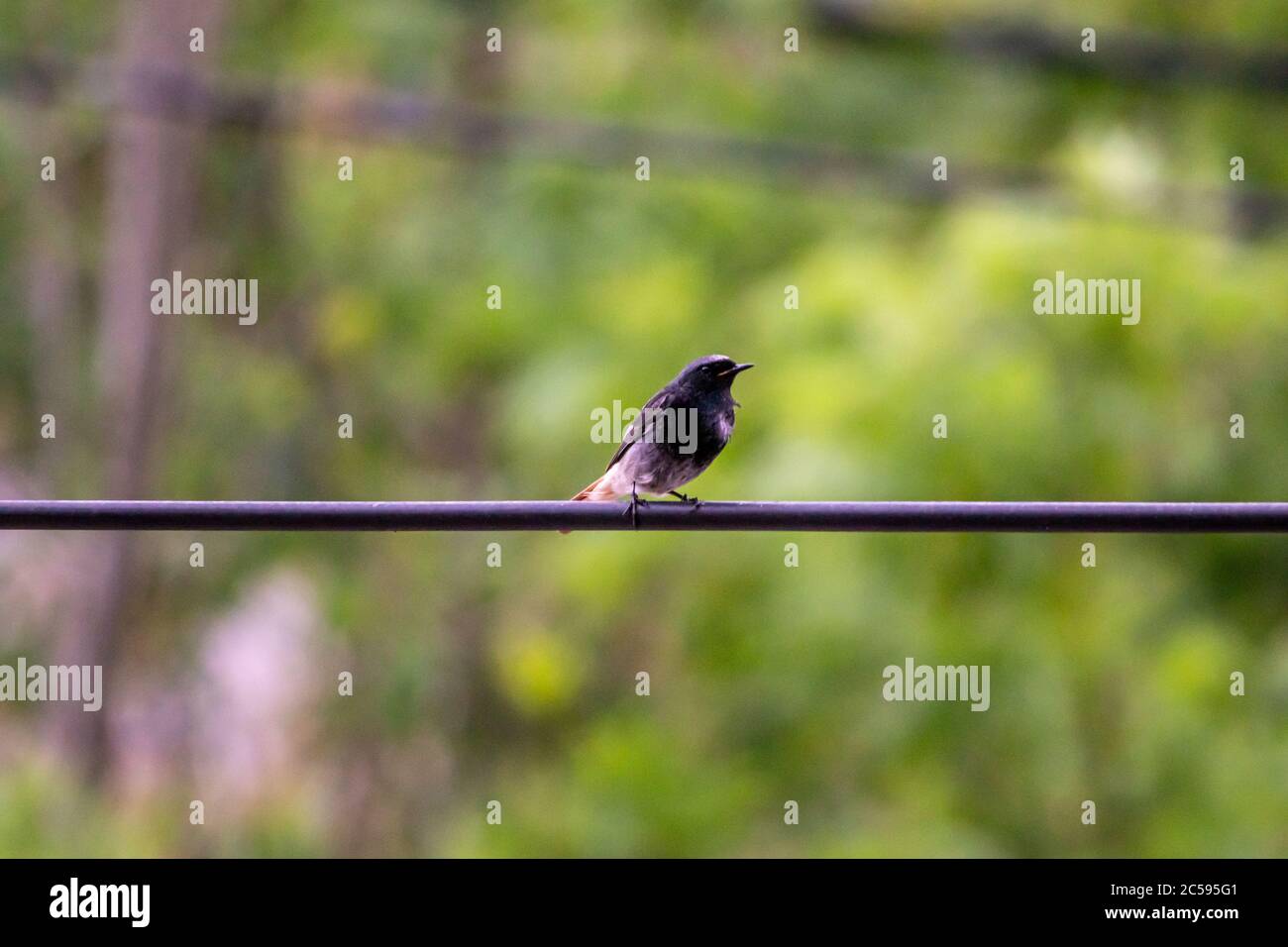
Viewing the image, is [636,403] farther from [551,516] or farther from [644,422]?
[551,516]

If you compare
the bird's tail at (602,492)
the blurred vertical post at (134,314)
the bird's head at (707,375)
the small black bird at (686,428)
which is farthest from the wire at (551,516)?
the blurred vertical post at (134,314)

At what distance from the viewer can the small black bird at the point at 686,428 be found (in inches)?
239

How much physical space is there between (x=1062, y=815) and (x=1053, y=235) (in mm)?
3526

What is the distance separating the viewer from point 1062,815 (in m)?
9.64

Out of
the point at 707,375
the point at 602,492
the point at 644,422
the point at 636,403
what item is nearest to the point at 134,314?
the point at 636,403

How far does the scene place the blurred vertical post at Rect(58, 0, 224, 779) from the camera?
45.1 ft

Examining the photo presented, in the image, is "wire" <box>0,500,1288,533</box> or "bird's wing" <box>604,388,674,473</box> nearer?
"wire" <box>0,500,1288,533</box>

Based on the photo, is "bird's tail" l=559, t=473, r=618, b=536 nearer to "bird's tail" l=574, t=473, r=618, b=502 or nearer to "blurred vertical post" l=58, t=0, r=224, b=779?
"bird's tail" l=574, t=473, r=618, b=502

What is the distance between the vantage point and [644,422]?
631 cm

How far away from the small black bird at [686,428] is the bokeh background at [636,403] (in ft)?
8.03

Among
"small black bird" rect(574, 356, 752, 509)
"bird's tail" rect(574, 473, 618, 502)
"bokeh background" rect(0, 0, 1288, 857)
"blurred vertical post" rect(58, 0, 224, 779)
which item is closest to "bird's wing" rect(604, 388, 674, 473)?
"small black bird" rect(574, 356, 752, 509)

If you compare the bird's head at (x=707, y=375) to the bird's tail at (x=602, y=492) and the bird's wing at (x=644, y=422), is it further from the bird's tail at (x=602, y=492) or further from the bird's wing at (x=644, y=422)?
the bird's tail at (x=602, y=492)

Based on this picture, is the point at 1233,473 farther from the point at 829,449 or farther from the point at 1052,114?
the point at 1052,114

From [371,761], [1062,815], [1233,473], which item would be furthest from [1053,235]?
[371,761]
